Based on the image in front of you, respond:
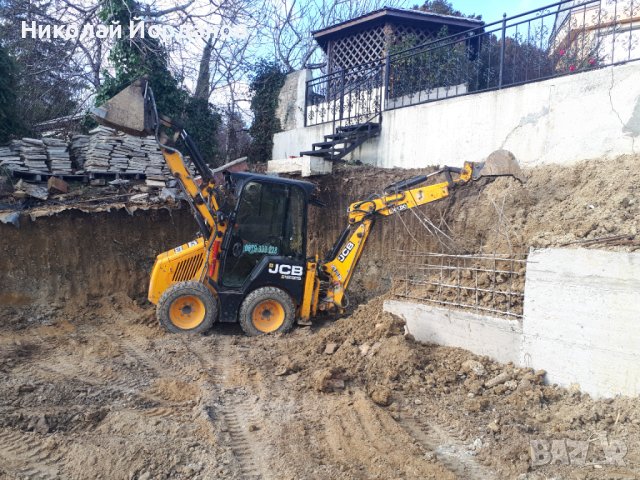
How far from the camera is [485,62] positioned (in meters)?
10.8

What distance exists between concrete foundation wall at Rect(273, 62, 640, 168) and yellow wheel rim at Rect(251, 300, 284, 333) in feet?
14.4

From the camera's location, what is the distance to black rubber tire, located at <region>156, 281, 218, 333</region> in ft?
26.0

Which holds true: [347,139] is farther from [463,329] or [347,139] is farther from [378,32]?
[463,329]

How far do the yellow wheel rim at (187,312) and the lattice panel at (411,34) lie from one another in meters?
8.54

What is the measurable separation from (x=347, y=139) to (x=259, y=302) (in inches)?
197

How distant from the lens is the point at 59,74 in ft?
47.1

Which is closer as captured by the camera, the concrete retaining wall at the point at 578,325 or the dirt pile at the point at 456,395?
the dirt pile at the point at 456,395

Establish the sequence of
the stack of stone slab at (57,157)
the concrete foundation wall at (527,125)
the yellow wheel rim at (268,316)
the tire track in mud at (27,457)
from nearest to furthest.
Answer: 1. the tire track in mud at (27,457)
2. the concrete foundation wall at (527,125)
3. the yellow wheel rim at (268,316)
4. the stack of stone slab at (57,157)

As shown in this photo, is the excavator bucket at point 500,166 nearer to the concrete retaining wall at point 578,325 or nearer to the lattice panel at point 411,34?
the concrete retaining wall at point 578,325

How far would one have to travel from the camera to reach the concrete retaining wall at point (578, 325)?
467 centimetres

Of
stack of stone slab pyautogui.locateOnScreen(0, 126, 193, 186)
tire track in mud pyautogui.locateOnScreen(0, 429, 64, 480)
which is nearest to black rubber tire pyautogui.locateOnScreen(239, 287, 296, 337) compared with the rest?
tire track in mud pyautogui.locateOnScreen(0, 429, 64, 480)

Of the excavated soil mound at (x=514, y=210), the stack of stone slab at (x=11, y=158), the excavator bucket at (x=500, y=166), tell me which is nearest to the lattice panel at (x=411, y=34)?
the excavated soil mound at (x=514, y=210)

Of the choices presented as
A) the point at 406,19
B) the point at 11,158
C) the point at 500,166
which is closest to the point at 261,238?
the point at 500,166

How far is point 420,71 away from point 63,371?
880 centimetres
